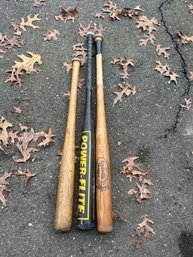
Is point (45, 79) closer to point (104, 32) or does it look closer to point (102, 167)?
point (104, 32)

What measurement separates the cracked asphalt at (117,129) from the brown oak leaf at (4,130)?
0.12 m

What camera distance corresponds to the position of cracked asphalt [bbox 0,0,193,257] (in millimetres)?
3418

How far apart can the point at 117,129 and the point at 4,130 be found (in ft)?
4.65

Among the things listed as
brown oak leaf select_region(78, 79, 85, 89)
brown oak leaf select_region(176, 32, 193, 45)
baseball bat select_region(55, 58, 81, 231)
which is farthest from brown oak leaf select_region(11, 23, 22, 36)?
brown oak leaf select_region(176, 32, 193, 45)

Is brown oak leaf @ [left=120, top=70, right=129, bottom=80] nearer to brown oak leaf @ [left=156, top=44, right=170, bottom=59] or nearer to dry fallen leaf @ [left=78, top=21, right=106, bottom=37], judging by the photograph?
brown oak leaf @ [left=156, top=44, right=170, bottom=59]

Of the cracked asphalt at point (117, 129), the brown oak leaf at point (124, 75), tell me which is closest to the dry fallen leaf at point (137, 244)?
the cracked asphalt at point (117, 129)

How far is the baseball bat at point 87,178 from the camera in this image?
3301 millimetres

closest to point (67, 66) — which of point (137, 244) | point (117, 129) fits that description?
point (117, 129)

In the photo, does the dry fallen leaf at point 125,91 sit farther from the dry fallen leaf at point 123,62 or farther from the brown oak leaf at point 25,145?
the brown oak leaf at point 25,145

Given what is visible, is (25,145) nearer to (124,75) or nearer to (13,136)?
(13,136)

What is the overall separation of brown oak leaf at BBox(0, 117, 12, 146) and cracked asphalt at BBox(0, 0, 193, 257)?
117 millimetres

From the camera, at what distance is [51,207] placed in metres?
3.59

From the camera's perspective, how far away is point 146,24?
209 inches

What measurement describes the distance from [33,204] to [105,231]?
868 mm
